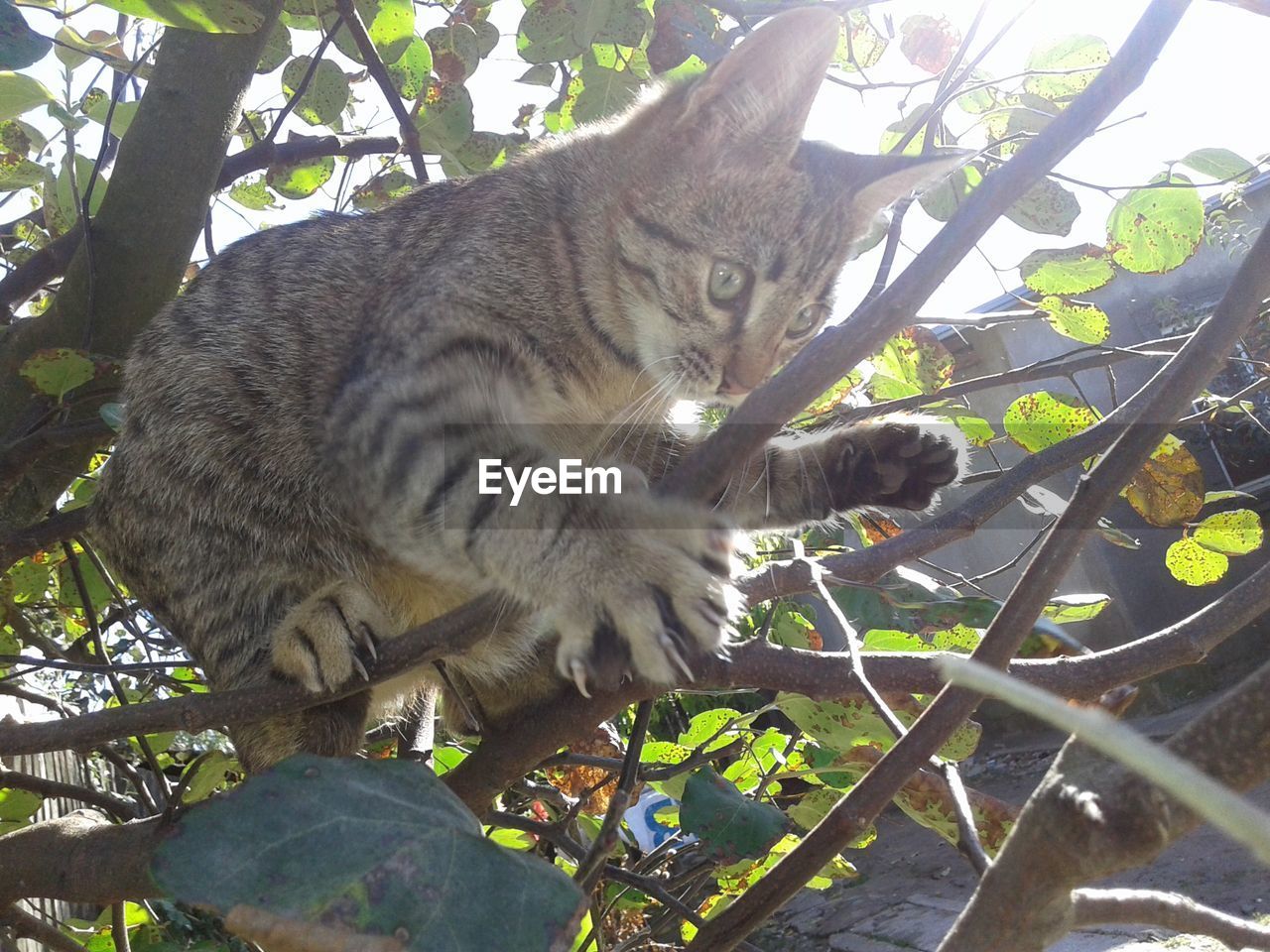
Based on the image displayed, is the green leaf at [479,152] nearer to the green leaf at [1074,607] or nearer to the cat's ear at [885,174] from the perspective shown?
the cat's ear at [885,174]

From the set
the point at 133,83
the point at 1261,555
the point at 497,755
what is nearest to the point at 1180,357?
the point at 497,755

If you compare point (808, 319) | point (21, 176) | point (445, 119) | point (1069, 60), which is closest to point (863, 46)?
point (1069, 60)

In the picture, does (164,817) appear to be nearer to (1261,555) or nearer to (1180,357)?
(1180,357)

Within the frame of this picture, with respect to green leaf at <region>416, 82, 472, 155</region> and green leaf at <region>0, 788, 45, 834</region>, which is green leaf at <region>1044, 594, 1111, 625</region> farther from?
green leaf at <region>0, 788, 45, 834</region>

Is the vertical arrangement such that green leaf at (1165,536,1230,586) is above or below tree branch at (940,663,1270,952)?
below

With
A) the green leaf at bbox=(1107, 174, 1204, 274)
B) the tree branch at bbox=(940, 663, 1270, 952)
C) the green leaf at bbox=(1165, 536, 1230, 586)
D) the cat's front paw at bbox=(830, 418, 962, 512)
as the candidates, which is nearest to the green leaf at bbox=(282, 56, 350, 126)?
the cat's front paw at bbox=(830, 418, 962, 512)
